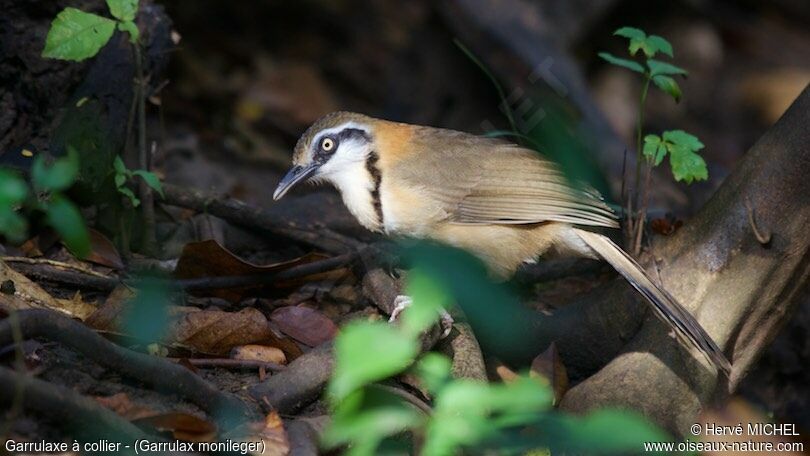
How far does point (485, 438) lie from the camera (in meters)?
2.45

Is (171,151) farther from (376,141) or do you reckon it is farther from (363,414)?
(363,414)

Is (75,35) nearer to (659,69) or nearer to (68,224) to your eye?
(68,224)

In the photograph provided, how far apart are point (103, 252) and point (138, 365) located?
1.40m

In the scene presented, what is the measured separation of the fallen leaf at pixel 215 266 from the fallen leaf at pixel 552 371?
4.08 feet

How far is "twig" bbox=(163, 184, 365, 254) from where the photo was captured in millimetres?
5160

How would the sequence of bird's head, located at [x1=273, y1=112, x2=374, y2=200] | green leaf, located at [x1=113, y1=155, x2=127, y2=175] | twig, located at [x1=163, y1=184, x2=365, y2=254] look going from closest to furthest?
green leaf, located at [x1=113, y1=155, x2=127, y2=175]
bird's head, located at [x1=273, y1=112, x2=374, y2=200]
twig, located at [x1=163, y1=184, x2=365, y2=254]

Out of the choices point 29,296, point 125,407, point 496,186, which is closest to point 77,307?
point 29,296

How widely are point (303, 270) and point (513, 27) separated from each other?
381cm

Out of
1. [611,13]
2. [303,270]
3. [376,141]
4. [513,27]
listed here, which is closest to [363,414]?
[303,270]

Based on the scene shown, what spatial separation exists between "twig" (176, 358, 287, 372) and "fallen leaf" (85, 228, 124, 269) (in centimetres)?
96

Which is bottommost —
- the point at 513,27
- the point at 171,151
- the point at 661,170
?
the point at 171,151

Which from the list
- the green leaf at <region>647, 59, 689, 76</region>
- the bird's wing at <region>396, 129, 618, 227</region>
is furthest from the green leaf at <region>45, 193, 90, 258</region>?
the green leaf at <region>647, 59, 689, 76</region>

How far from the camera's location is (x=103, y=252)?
4.64 m

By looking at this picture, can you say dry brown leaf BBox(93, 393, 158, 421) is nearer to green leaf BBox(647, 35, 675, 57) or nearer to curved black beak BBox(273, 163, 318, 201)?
curved black beak BBox(273, 163, 318, 201)
